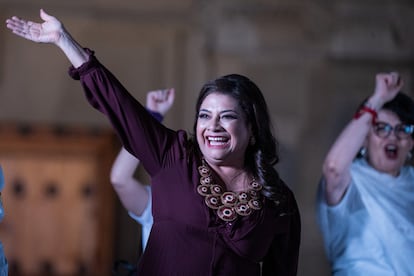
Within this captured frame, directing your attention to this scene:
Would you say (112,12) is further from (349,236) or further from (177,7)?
(349,236)

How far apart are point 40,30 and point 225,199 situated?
667 mm

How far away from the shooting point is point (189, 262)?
1.87 meters

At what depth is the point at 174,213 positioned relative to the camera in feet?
6.24

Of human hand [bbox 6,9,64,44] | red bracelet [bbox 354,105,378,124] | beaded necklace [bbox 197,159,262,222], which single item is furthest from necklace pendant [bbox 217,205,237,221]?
red bracelet [bbox 354,105,378,124]

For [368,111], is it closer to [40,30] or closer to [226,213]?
[226,213]

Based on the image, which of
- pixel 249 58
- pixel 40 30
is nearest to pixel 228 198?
pixel 40 30

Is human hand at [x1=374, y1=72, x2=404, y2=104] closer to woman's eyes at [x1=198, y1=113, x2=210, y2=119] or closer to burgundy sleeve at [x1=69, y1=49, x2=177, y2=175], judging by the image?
woman's eyes at [x1=198, y1=113, x2=210, y2=119]

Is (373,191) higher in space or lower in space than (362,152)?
lower

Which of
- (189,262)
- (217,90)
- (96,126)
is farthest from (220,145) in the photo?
(96,126)

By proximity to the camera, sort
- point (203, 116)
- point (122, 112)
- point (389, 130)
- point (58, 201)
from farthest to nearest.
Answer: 1. point (58, 201)
2. point (389, 130)
3. point (203, 116)
4. point (122, 112)

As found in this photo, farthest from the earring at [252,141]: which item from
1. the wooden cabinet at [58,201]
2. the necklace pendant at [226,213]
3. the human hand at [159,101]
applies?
the wooden cabinet at [58,201]

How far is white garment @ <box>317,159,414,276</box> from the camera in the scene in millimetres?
2475

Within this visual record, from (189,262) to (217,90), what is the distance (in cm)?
49

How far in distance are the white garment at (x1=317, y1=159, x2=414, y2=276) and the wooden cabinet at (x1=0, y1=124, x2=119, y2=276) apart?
52.2 inches
